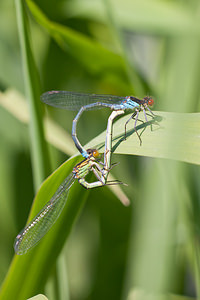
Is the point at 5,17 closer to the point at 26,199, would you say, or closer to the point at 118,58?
the point at 118,58

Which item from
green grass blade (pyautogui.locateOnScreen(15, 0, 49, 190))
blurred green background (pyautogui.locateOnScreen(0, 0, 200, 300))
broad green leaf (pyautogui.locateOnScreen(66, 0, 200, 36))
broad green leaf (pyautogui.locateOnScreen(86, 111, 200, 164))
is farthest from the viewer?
broad green leaf (pyautogui.locateOnScreen(66, 0, 200, 36))

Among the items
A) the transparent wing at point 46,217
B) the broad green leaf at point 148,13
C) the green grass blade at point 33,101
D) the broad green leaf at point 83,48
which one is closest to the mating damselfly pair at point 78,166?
the transparent wing at point 46,217

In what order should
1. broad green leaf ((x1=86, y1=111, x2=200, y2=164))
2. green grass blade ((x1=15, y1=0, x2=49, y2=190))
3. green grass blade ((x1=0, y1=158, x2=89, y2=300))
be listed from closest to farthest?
broad green leaf ((x1=86, y1=111, x2=200, y2=164)) < green grass blade ((x1=0, y1=158, x2=89, y2=300)) < green grass blade ((x1=15, y1=0, x2=49, y2=190))

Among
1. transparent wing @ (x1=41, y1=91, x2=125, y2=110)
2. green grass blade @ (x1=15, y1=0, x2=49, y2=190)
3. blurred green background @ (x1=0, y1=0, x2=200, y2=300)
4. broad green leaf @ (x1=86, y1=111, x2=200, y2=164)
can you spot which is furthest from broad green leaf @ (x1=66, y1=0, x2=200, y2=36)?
broad green leaf @ (x1=86, y1=111, x2=200, y2=164)

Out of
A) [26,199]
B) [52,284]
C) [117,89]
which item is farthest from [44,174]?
[117,89]

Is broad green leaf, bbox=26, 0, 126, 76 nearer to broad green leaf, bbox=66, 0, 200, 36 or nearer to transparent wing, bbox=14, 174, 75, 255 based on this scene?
broad green leaf, bbox=66, 0, 200, 36

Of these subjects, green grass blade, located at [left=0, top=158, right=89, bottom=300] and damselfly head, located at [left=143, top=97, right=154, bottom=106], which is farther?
damselfly head, located at [left=143, top=97, right=154, bottom=106]

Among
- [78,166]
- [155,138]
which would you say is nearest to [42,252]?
[78,166]

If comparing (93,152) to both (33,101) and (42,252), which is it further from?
(42,252)

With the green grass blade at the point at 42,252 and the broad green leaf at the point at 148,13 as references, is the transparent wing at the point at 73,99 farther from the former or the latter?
the green grass blade at the point at 42,252
